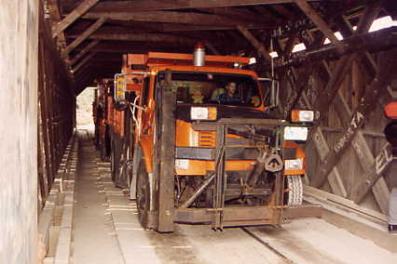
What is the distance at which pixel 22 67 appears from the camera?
2160mm

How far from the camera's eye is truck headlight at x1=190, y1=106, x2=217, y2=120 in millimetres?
5488

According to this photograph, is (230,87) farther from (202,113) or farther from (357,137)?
(357,137)

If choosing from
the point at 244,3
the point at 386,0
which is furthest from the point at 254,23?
the point at 386,0

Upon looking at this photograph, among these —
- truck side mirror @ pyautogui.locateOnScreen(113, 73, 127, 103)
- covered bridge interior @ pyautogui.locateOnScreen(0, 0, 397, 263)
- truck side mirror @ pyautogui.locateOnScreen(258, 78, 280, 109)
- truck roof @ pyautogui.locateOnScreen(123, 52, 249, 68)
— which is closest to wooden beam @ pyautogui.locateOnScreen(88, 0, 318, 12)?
covered bridge interior @ pyautogui.locateOnScreen(0, 0, 397, 263)

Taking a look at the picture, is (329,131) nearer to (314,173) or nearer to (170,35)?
(314,173)

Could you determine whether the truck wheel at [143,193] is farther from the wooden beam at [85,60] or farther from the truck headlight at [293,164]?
the wooden beam at [85,60]

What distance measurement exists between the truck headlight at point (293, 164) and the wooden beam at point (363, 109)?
1564 mm

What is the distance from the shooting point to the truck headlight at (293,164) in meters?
6.39

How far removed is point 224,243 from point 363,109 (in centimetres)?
307

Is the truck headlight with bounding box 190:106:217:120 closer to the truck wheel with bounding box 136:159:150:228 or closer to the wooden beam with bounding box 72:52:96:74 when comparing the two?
the truck wheel with bounding box 136:159:150:228

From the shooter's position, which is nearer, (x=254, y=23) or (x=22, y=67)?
(x=22, y=67)

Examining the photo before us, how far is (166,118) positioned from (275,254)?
209cm

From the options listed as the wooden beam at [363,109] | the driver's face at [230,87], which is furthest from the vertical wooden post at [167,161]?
the wooden beam at [363,109]

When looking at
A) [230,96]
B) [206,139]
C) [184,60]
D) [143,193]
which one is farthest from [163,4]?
[143,193]
